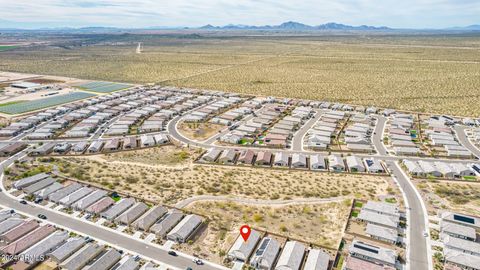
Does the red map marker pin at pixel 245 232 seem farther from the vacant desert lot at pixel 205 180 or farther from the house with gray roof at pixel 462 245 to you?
the house with gray roof at pixel 462 245

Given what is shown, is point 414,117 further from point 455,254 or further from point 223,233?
point 223,233

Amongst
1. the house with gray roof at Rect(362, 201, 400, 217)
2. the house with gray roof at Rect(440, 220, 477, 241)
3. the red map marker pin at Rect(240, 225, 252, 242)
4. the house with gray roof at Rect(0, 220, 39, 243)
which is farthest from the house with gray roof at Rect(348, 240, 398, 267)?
the house with gray roof at Rect(0, 220, 39, 243)

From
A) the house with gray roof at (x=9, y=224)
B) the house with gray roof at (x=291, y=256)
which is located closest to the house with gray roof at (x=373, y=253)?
the house with gray roof at (x=291, y=256)

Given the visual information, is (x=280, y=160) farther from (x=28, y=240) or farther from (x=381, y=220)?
(x=28, y=240)

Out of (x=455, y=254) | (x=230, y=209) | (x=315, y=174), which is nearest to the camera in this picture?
(x=455, y=254)

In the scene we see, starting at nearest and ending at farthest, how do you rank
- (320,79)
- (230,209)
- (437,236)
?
(437,236), (230,209), (320,79)

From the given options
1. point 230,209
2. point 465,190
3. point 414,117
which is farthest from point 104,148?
point 414,117
